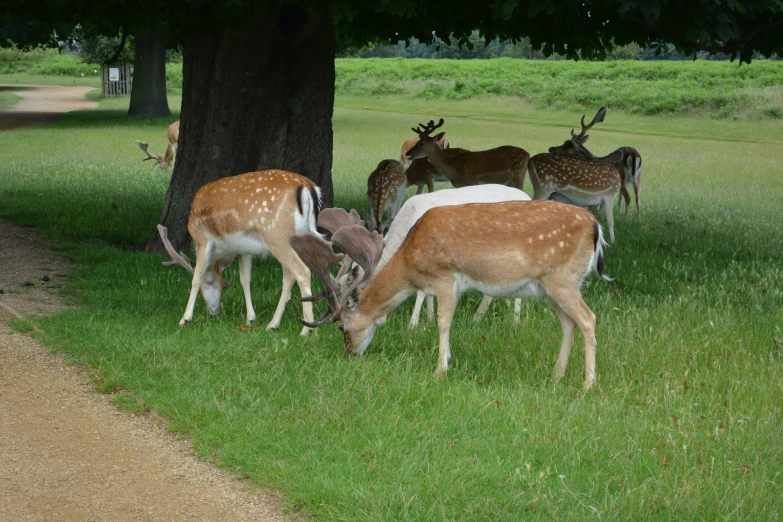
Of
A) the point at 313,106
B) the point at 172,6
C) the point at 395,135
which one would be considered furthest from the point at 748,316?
the point at 395,135

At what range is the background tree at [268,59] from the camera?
940 centimetres

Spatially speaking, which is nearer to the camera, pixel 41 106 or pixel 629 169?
pixel 629 169

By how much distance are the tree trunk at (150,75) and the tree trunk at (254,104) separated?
70.4 feet

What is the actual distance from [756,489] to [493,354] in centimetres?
236

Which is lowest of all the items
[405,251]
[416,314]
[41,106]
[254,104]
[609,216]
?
[41,106]

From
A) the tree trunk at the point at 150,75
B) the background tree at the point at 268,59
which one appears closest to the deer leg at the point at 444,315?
the background tree at the point at 268,59

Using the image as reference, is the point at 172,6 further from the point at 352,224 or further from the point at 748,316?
the point at 748,316

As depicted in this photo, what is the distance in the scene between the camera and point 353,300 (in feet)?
20.3

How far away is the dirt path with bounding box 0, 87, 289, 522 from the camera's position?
4.27m

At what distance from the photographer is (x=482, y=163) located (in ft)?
41.0

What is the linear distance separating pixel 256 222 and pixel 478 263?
1.91 meters

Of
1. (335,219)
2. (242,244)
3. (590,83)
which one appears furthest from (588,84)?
(335,219)

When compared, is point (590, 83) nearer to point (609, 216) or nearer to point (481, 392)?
point (609, 216)

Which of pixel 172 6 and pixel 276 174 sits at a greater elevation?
pixel 172 6
